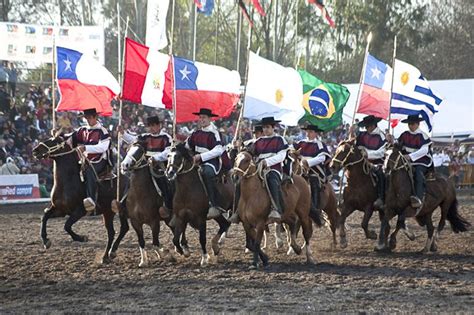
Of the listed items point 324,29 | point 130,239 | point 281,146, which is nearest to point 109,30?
point 324,29

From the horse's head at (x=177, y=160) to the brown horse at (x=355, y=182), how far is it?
3.18 m

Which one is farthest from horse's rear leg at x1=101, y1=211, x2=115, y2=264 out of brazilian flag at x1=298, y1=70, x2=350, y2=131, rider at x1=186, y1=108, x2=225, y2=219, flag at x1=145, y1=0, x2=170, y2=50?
brazilian flag at x1=298, y1=70, x2=350, y2=131

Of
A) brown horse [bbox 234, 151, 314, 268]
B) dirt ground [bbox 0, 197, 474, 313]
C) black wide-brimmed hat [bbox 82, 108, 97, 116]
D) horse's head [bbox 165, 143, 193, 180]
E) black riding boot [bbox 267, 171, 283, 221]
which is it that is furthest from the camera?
black wide-brimmed hat [bbox 82, 108, 97, 116]

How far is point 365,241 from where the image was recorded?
1797 cm

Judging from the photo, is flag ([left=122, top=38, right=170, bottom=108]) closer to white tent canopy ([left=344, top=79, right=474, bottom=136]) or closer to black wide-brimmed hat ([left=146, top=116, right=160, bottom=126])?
black wide-brimmed hat ([left=146, top=116, right=160, bottom=126])

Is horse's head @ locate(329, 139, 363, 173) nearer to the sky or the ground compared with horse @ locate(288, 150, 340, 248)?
nearer to the sky

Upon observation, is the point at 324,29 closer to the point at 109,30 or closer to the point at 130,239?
the point at 109,30

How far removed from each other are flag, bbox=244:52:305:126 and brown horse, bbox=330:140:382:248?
126 cm

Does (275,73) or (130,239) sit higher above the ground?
(275,73)

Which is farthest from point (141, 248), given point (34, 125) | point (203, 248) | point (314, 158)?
→ point (34, 125)

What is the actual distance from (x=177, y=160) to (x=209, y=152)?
72cm

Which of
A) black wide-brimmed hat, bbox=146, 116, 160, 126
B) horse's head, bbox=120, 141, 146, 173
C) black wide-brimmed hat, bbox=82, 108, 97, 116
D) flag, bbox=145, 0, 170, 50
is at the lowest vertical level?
horse's head, bbox=120, 141, 146, 173

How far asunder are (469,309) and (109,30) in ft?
140

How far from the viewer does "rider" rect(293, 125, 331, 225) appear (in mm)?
16703
